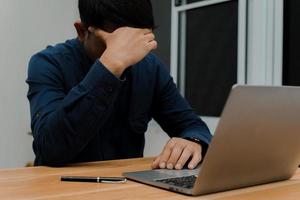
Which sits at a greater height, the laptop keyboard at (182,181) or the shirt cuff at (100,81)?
the shirt cuff at (100,81)

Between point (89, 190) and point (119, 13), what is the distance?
0.50 metres

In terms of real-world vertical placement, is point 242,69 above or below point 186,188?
above

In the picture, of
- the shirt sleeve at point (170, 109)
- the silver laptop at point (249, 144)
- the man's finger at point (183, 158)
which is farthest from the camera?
the shirt sleeve at point (170, 109)

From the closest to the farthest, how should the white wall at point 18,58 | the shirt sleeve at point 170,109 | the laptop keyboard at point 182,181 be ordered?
the laptop keyboard at point 182,181 → the shirt sleeve at point 170,109 → the white wall at point 18,58

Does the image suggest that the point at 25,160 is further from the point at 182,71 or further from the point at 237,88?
the point at 237,88

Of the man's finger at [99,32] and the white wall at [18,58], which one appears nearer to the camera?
the man's finger at [99,32]

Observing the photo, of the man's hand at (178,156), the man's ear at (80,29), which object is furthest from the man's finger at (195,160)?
the man's ear at (80,29)

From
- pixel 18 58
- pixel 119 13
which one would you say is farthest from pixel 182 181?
pixel 18 58

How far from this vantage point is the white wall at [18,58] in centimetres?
267

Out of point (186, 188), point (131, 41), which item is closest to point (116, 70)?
point (131, 41)

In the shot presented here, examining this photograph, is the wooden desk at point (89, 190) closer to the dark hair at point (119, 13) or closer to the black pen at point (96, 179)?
the black pen at point (96, 179)

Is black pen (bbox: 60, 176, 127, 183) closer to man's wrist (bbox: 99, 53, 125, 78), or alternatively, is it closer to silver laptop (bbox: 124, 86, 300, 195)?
silver laptop (bbox: 124, 86, 300, 195)

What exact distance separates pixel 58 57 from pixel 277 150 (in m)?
0.74

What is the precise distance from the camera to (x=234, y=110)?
0.66 meters
